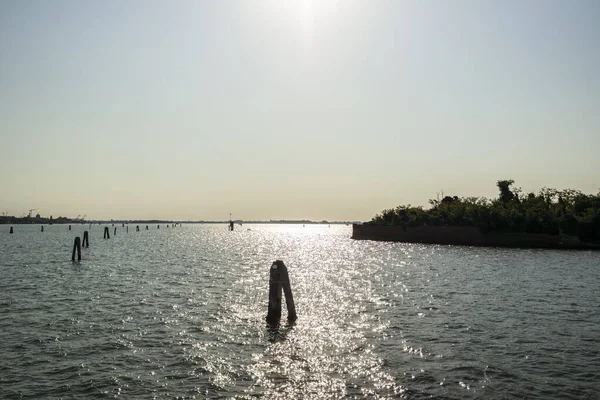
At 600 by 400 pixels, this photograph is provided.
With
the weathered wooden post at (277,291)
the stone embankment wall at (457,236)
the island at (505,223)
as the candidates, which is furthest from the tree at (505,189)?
the weathered wooden post at (277,291)

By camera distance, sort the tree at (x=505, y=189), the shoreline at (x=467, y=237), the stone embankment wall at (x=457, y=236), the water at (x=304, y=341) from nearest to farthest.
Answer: the water at (x=304, y=341) → the shoreline at (x=467, y=237) → the stone embankment wall at (x=457, y=236) → the tree at (x=505, y=189)

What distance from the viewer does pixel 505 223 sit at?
86312mm

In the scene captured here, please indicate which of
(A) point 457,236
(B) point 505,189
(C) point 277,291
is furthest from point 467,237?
(C) point 277,291

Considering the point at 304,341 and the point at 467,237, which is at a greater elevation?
the point at 467,237

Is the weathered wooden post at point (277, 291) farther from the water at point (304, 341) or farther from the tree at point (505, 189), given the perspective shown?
the tree at point (505, 189)

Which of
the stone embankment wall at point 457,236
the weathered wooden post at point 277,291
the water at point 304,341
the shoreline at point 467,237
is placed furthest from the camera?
the stone embankment wall at point 457,236

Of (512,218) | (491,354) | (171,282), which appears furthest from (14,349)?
(512,218)

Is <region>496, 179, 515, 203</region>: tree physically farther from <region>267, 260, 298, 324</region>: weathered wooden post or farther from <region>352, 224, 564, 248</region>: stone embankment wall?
<region>267, 260, 298, 324</region>: weathered wooden post

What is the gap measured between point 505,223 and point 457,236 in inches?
392

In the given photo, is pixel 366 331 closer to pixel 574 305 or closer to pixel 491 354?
pixel 491 354

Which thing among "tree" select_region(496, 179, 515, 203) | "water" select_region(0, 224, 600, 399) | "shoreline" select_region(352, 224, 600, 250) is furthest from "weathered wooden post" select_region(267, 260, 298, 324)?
"tree" select_region(496, 179, 515, 203)

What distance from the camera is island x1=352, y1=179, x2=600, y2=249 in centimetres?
7956

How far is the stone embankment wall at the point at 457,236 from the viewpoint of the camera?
3169 inches

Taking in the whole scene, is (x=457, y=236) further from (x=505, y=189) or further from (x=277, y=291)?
(x=277, y=291)
